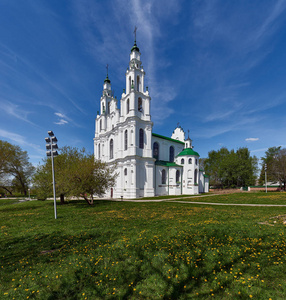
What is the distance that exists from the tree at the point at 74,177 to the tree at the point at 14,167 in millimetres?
27074

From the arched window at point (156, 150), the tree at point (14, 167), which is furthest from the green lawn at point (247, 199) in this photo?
the tree at point (14, 167)

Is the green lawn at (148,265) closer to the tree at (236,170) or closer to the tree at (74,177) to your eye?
the tree at (74,177)

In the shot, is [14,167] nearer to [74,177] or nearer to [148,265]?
[74,177]

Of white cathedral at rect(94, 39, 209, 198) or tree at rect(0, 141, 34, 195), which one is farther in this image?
tree at rect(0, 141, 34, 195)

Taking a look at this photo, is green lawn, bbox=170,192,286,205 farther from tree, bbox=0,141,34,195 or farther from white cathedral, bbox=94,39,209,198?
tree, bbox=0,141,34,195

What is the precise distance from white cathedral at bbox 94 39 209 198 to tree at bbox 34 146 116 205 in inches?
407

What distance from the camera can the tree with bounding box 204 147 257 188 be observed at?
181 feet

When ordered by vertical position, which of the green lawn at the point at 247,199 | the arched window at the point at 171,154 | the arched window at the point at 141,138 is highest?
the arched window at the point at 141,138

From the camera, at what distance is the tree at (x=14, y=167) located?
40.7 m

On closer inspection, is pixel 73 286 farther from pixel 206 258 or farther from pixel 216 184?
pixel 216 184

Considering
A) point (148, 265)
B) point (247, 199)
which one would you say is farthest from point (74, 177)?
point (247, 199)

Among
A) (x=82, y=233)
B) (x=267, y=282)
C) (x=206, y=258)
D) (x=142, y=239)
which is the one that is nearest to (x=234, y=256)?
(x=206, y=258)

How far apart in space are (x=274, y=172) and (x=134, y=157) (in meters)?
40.8

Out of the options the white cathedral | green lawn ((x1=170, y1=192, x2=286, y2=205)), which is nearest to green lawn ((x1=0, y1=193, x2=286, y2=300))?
green lawn ((x1=170, y1=192, x2=286, y2=205))
